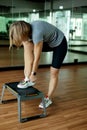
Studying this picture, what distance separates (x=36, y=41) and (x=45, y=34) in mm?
159

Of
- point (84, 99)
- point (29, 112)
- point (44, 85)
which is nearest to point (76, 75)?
point (44, 85)

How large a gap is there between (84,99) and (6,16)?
2.77 m

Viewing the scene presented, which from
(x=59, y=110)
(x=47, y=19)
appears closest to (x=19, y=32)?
(x=59, y=110)

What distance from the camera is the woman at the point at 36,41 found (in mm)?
2268

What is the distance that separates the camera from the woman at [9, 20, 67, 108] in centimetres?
227

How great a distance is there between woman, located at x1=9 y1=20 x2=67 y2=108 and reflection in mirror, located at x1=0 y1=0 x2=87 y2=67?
2.51 metres

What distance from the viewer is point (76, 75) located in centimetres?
478

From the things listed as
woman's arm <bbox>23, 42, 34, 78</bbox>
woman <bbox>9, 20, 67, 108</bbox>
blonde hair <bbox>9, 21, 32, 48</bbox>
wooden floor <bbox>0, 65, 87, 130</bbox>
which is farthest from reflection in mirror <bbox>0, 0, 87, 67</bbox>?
blonde hair <bbox>9, 21, 32, 48</bbox>

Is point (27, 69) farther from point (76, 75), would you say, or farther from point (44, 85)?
point (76, 75)

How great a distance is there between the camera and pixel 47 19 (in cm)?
538

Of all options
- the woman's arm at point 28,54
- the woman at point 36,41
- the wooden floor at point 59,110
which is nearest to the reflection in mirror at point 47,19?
the wooden floor at point 59,110

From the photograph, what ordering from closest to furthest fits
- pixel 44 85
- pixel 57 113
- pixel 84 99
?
1. pixel 57 113
2. pixel 84 99
3. pixel 44 85

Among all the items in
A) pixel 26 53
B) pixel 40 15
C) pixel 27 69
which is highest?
pixel 40 15

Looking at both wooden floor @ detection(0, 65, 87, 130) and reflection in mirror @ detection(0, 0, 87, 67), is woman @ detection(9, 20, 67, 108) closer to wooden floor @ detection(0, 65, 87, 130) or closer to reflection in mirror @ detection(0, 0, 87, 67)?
wooden floor @ detection(0, 65, 87, 130)
